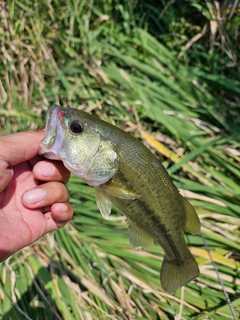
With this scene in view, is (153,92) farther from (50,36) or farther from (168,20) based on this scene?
(50,36)

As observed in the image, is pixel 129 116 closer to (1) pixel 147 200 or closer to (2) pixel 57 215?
(2) pixel 57 215

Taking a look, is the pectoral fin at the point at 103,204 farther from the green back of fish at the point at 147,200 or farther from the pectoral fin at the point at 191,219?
the pectoral fin at the point at 191,219

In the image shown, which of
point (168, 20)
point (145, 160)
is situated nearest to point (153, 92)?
point (168, 20)

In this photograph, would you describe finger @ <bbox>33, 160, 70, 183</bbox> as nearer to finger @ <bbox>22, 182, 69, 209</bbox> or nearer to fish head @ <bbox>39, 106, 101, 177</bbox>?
finger @ <bbox>22, 182, 69, 209</bbox>

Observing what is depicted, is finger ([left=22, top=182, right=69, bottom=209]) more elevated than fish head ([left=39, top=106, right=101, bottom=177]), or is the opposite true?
fish head ([left=39, top=106, right=101, bottom=177])

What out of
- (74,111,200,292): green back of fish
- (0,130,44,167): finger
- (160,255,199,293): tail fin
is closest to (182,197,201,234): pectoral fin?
(74,111,200,292): green back of fish

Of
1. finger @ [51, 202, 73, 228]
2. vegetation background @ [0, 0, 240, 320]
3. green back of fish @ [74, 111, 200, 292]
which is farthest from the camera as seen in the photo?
vegetation background @ [0, 0, 240, 320]

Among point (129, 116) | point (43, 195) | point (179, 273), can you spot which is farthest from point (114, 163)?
point (129, 116)
